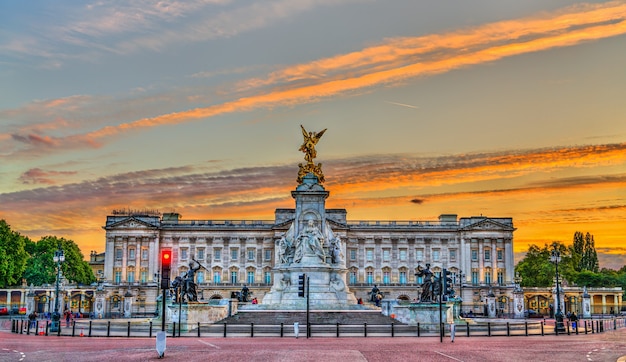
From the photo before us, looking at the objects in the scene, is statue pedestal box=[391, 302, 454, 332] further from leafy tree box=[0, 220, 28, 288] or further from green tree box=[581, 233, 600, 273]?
green tree box=[581, 233, 600, 273]

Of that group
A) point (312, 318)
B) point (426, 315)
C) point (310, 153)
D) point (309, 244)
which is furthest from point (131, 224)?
point (426, 315)

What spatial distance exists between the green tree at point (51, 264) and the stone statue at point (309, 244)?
72.5m

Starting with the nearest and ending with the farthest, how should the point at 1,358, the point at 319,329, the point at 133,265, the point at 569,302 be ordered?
the point at 1,358, the point at 319,329, the point at 569,302, the point at 133,265

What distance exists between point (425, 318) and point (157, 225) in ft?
285

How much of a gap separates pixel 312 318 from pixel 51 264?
89716 mm

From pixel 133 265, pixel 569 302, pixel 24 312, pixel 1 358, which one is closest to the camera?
pixel 1 358

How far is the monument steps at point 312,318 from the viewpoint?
59.8 metres

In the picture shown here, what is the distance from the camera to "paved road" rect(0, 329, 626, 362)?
3122cm

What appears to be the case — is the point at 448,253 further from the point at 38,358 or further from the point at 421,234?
the point at 38,358

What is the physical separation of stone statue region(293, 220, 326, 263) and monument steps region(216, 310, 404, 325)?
7.81m

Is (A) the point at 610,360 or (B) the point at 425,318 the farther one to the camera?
(B) the point at 425,318

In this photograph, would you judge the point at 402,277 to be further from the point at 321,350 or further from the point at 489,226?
the point at 321,350

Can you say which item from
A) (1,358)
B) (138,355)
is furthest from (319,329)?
(1,358)

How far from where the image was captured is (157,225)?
136 metres
